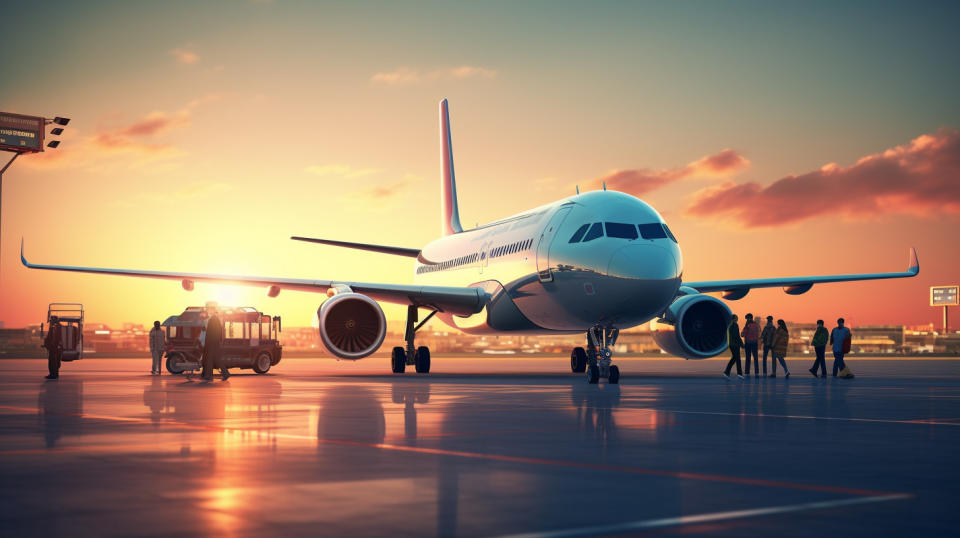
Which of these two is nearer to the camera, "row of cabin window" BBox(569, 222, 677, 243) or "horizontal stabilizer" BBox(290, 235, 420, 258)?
"row of cabin window" BBox(569, 222, 677, 243)

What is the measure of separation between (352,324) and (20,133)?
3231 cm

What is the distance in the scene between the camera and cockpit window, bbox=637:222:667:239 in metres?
24.0

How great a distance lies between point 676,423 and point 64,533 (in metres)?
8.29

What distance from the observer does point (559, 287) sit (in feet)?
82.2

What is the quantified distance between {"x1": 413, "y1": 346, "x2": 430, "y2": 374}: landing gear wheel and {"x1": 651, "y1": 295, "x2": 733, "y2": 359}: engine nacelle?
750cm

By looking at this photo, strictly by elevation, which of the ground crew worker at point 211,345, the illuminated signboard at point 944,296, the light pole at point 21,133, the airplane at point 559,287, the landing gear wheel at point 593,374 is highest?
the light pole at point 21,133

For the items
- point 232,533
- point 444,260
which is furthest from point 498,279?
point 232,533

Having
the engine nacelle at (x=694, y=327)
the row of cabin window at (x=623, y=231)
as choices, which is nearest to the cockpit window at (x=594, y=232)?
the row of cabin window at (x=623, y=231)

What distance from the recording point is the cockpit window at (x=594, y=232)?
24.1 meters

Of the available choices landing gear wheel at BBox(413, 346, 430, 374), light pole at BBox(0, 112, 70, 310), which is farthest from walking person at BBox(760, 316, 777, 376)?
light pole at BBox(0, 112, 70, 310)

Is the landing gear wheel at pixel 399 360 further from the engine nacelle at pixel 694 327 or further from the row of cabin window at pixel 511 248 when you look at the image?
the engine nacelle at pixel 694 327

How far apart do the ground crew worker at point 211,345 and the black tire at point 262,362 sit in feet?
15.5

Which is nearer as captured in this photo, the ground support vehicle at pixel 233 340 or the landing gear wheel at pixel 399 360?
the ground support vehicle at pixel 233 340

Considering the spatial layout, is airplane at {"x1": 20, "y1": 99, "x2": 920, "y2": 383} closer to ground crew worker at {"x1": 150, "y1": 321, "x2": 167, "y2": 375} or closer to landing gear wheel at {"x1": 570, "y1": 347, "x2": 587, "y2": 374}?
landing gear wheel at {"x1": 570, "y1": 347, "x2": 587, "y2": 374}
